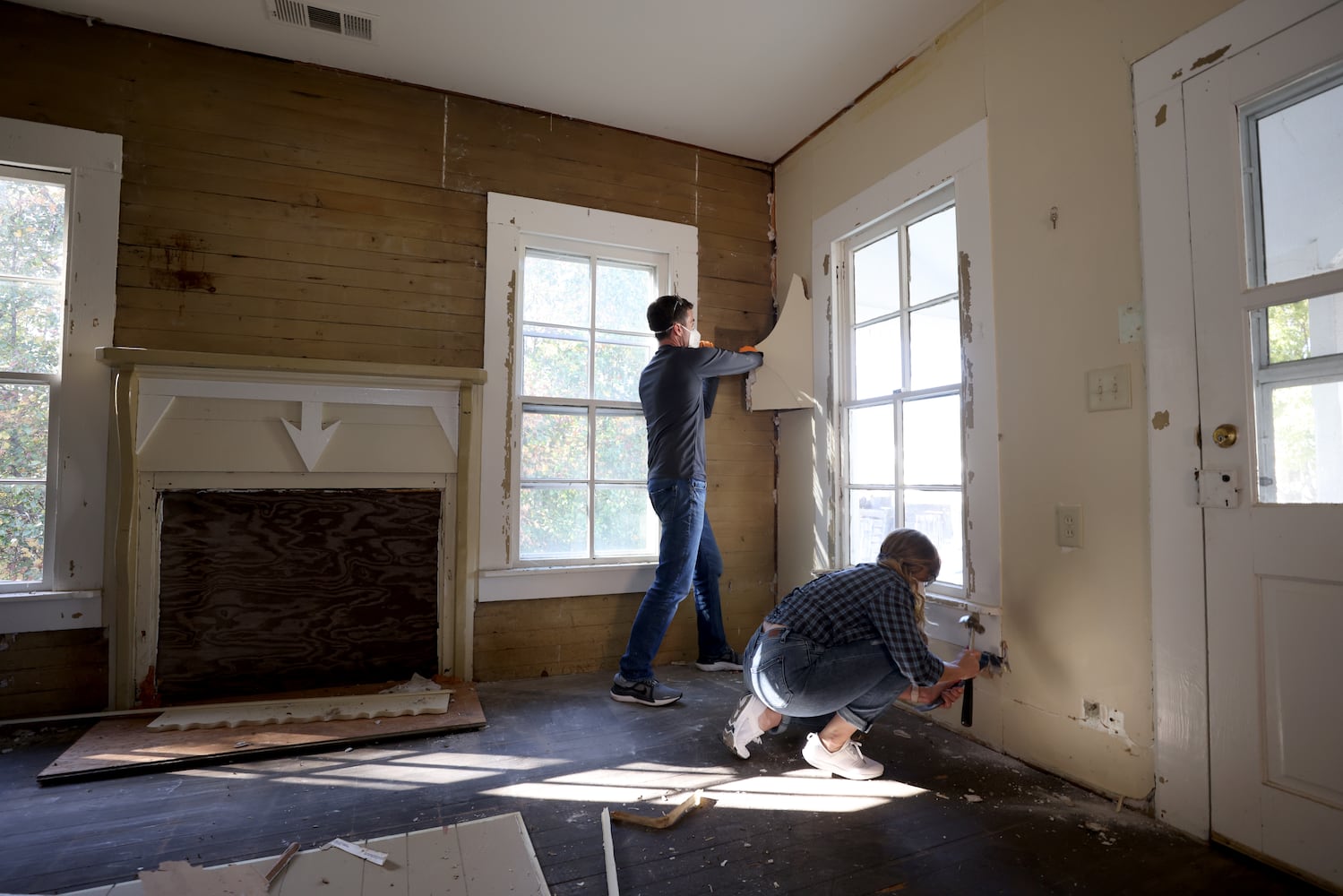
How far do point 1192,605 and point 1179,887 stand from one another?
0.69 m

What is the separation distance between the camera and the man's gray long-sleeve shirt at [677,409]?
2.95m

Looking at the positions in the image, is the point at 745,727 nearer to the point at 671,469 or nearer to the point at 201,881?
the point at 671,469

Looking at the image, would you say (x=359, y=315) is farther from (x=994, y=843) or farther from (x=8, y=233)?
(x=994, y=843)

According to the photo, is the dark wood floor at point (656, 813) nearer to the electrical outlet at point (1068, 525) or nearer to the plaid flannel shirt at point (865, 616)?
the plaid flannel shirt at point (865, 616)

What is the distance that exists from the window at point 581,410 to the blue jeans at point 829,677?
1447 millimetres

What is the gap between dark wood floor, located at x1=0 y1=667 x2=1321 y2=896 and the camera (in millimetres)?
1599

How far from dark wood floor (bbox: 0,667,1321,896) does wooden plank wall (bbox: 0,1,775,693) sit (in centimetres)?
105

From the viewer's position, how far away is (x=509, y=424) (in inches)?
126

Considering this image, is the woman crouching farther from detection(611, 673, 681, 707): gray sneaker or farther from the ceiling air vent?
the ceiling air vent

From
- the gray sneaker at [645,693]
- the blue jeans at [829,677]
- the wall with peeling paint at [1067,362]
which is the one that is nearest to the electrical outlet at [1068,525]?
the wall with peeling paint at [1067,362]

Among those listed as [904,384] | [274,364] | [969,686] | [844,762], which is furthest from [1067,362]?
[274,364]

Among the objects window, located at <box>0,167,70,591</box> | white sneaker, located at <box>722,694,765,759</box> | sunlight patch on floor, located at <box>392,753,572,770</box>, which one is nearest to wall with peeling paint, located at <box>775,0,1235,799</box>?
white sneaker, located at <box>722,694,765,759</box>

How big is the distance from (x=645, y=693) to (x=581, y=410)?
1392 millimetres

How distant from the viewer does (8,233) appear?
2.65m
